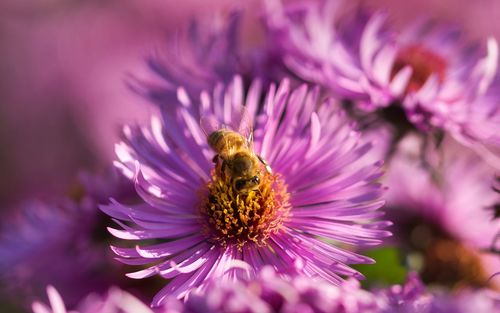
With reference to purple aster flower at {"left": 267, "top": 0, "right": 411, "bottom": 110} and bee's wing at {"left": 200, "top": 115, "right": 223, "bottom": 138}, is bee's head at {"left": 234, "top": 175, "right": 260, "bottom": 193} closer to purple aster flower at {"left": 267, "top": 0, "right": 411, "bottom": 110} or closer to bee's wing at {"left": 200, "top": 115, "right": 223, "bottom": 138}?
bee's wing at {"left": 200, "top": 115, "right": 223, "bottom": 138}

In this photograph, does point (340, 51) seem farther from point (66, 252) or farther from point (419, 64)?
point (66, 252)

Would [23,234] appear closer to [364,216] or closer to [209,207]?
[209,207]

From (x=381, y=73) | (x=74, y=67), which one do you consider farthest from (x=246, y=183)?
(x=74, y=67)

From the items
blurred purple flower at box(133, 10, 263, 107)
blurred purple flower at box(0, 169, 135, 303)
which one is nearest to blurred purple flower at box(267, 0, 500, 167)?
blurred purple flower at box(133, 10, 263, 107)


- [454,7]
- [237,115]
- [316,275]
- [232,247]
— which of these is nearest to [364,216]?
[316,275]

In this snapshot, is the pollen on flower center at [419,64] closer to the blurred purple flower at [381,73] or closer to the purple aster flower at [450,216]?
the blurred purple flower at [381,73]

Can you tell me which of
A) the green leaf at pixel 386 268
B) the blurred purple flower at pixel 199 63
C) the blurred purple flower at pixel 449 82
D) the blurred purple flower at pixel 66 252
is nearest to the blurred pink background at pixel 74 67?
the blurred purple flower at pixel 449 82
